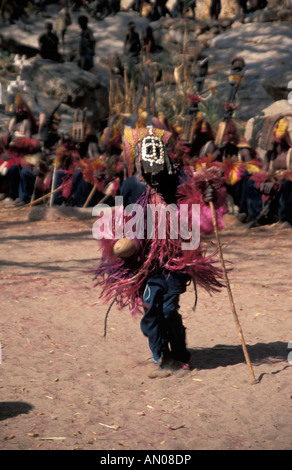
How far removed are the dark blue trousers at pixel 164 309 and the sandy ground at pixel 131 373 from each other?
0.24 metres

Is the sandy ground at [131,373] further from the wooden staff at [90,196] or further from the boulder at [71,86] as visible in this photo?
the boulder at [71,86]

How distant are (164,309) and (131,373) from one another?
542 mm

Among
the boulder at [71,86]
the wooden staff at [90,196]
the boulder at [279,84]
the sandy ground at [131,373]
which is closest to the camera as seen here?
the sandy ground at [131,373]

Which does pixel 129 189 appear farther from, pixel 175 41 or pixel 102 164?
pixel 175 41

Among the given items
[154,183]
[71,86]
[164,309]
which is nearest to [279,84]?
[71,86]

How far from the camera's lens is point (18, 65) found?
21.3 metres

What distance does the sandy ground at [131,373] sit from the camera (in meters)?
3.67

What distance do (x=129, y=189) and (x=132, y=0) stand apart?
25697mm

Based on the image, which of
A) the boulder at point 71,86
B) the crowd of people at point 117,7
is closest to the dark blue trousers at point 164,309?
the boulder at point 71,86

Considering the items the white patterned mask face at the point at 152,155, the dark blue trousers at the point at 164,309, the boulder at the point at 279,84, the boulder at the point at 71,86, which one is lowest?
the boulder at the point at 71,86

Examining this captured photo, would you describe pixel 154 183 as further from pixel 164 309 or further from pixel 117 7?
pixel 117 7

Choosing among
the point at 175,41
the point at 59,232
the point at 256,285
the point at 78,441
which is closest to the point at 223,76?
the point at 175,41

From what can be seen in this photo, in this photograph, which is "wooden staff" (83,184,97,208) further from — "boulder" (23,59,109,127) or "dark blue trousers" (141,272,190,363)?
"boulder" (23,59,109,127)

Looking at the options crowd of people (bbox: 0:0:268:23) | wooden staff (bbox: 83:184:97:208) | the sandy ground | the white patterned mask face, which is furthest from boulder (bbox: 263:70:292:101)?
the white patterned mask face
